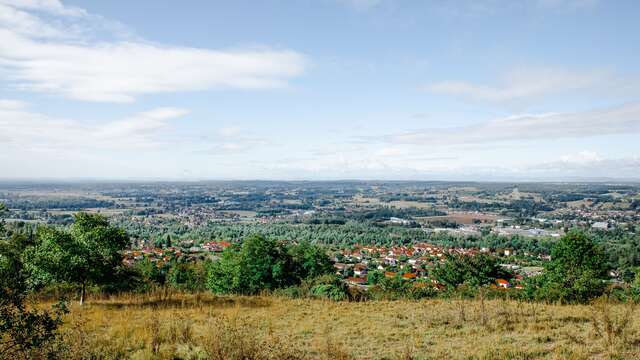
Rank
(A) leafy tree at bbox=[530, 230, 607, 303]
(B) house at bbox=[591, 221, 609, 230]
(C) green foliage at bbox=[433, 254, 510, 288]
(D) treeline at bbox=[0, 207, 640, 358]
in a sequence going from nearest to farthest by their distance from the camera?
(D) treeline at bbox=[0, 207, 640, 358] < (A) leafy tree at bbox=[530, 230, 607, 303] < (C) green foliage at bbox=[433, 254, 510, 288] < (B) house at bbox=[591, 221, 609, 230]

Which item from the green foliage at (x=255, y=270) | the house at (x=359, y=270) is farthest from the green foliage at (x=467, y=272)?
the house at (x=359, y=270)

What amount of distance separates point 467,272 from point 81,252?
87.3 ft

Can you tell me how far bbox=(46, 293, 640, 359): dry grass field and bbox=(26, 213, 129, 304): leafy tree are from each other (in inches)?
38.9

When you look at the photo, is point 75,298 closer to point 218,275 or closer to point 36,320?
point 36,320

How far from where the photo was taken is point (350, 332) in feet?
32.4

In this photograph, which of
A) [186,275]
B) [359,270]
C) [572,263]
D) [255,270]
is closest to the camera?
[572,263]

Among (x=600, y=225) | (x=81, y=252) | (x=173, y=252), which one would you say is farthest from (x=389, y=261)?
(x=600, y=225)

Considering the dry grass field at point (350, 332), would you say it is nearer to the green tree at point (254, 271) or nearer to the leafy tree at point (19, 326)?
the leafy tree at point (19, 326)

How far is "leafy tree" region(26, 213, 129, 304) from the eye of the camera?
12.6m

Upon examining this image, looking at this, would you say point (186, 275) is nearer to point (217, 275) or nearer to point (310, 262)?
point (217, 275)

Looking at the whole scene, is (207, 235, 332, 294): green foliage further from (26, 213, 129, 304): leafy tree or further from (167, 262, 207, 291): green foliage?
(26, 213, 129, 304): leafy tree

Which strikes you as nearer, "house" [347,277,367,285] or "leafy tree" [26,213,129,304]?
"leafy tree" [26,213,129,304]

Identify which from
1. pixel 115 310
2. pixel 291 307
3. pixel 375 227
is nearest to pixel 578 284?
pixel 291 307

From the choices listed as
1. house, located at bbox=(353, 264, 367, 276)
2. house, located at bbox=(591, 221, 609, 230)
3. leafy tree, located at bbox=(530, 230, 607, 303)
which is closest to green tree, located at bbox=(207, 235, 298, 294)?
leafy tree, located at bbox=(530, 230, 607, 303)
